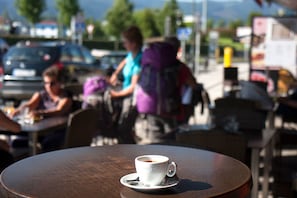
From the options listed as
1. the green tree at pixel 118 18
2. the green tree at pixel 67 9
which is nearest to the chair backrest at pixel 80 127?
the green tree at pixel 67 9

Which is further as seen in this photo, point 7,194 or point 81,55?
point 81,55

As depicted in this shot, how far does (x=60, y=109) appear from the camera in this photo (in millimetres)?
5477

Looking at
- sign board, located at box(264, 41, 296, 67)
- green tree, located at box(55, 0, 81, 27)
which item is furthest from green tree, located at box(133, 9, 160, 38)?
sign board, located at box(264, 41, 296, 67)

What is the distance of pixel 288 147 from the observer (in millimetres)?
5957

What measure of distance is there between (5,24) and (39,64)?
28.2 m

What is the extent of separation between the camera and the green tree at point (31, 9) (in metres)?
47.0

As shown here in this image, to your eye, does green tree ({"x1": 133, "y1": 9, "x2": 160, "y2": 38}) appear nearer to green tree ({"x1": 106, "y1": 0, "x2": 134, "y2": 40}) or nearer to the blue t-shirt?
green tree ({"x1": 106, "y1": 0, "x2": 134, "y2": 40})

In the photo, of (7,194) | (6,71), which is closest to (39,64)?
(6,71)

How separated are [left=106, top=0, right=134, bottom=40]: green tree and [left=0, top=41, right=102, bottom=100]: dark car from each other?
111ft

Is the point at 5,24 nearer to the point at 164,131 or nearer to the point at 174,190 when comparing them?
the point at 164,131

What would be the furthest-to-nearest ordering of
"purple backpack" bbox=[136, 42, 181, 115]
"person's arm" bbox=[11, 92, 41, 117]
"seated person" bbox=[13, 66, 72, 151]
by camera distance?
"person's arm" bbox=[11, 92, 41, 117] → "seated person" bbox=[13, 66, 72, 151] → "purple backpack" bbox=[136, 42, 181, 115]

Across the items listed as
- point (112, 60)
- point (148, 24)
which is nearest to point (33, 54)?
point (112, 60)

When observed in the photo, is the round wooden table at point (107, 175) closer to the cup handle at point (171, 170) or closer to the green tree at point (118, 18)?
the cup handle at point (171, 170)

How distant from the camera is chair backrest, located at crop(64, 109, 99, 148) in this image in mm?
4555
